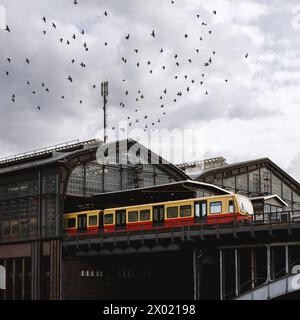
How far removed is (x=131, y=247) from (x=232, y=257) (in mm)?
11069

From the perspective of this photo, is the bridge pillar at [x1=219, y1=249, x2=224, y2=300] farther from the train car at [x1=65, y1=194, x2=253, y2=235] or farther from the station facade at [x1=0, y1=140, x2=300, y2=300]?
the station facade at [x1=0, y1=140, x2=300, y2=300]

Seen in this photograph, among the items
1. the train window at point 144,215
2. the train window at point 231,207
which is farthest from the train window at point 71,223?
the train window at point 231,207

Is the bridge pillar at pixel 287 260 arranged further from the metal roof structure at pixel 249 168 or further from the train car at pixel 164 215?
the metal roof structure at pixel 249 168

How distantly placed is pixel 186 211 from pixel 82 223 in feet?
46.0

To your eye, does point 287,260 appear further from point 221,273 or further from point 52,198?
point 52,198

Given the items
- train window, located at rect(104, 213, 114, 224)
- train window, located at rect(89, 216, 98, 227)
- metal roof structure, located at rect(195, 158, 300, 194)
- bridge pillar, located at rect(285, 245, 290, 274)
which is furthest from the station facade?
bridge pillar, located at rect(285, 245, 290, 274)

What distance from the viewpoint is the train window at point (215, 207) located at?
63.9 metres

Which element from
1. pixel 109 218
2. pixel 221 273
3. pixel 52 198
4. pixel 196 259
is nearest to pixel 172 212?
pixel 196 259

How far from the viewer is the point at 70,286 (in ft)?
252

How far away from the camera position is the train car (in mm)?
63594

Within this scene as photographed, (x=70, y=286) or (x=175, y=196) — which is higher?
(x=175, y=196)

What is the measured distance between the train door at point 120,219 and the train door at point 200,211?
9.17 metres
